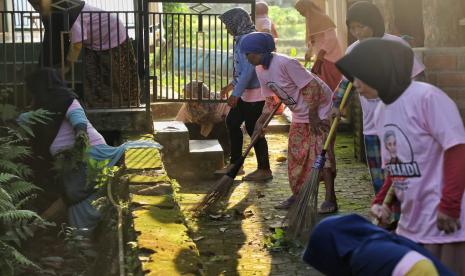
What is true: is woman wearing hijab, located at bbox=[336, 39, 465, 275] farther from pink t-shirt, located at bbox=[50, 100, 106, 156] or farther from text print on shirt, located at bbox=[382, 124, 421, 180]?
pink t-shirt, located at bbox=[50, 100, 106, 156]

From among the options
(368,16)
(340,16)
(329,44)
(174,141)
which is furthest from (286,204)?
(340,16)

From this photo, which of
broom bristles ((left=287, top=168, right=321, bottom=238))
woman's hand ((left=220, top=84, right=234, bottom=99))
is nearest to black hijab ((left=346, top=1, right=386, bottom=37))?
broom bristles ((left=287, top=168, right=321, bottom=238))

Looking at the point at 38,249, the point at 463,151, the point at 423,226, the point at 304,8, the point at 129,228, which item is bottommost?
the point at 38,249

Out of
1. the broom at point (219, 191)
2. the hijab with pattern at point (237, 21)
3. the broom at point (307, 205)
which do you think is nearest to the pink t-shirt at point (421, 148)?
the broom at point (307, 205)

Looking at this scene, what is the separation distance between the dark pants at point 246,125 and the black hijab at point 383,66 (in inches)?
197

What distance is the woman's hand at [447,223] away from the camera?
3.69 meters

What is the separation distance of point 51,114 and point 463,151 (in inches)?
180

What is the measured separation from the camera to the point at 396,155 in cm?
387

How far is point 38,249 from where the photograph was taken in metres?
7.30

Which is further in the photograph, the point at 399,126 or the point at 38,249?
the point at 38,249

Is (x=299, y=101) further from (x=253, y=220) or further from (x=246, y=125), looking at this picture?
(x=246, y=125)

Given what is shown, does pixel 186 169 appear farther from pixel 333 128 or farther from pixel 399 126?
pixel 399 126

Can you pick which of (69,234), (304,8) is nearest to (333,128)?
(69,234)

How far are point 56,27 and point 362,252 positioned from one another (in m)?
6.21
